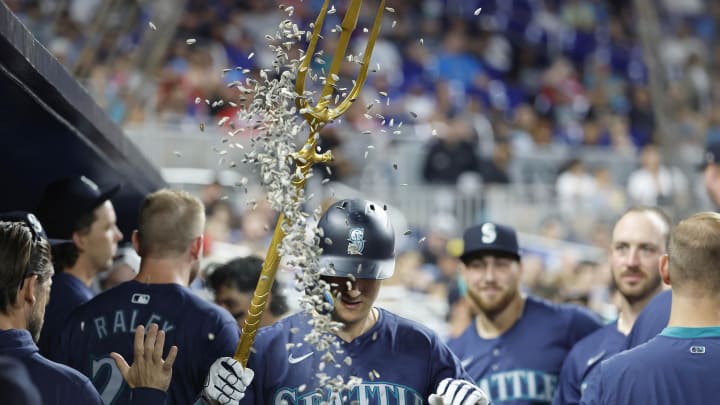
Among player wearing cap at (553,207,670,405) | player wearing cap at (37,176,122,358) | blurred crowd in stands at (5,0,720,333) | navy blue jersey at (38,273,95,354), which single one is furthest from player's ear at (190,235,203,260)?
blurred crowd in stands at (5,0,720,333)

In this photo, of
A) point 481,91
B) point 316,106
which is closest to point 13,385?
point 316,106

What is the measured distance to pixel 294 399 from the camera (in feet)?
13.3

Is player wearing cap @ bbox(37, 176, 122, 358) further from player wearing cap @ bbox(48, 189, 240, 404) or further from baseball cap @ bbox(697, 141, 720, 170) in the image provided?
baseball cap @ bbox(697, 141, 720, 170)

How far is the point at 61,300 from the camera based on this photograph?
5.28 m

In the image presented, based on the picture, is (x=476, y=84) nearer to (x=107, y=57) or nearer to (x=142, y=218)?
(x=107, y=57)

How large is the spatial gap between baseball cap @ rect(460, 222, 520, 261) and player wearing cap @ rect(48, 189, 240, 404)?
6.91 ft

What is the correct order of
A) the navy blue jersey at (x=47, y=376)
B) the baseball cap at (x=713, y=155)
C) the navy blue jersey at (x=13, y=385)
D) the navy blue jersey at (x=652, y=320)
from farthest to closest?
the baseball cap at (x=713, y=155), the navy blue jersey at (x=652, y=320), the navy blue jersey at (x=47, y=376), the navy blue jersey at (x=13, y=385)

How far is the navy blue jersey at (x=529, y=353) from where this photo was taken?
601 centimetres

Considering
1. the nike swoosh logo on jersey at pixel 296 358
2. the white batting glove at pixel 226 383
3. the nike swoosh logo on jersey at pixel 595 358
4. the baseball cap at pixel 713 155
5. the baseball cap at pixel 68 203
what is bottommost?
the white batting glove at pixel 226 383

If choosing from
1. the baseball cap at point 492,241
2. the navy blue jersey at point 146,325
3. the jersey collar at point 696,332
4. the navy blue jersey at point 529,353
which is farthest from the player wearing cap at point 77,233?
the jersey collar at point 696,332

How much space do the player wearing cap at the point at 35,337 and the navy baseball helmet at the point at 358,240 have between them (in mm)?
737

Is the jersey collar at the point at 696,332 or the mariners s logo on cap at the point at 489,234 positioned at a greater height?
the mariners s logo on cap at the point at 489,234

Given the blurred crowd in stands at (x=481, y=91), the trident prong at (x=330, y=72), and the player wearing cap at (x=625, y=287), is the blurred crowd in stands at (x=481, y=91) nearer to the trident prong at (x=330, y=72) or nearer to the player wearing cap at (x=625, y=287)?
the player wearing cap at (x=625, y=287)

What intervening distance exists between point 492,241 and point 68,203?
2.45 metres
